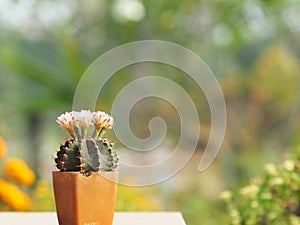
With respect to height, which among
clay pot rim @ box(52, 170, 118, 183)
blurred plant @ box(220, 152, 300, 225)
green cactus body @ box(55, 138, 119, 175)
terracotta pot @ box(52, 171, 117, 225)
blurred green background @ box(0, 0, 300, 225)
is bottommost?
terracotta pot @ box(52, 171, 117, 225)

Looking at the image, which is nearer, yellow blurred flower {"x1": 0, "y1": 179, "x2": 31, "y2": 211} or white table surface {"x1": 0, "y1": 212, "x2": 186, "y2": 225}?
white table surface {"x1": 0, "y1": 212, "x2": 186, "y2": 225}

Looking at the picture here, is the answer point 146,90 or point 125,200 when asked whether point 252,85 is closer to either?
point 146,90

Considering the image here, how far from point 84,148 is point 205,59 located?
600 centimetres

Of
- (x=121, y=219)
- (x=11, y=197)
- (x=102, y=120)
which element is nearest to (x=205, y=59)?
(x=11, y=197)

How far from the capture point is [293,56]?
8.07m

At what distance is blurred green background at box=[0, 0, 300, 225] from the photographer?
732 cm

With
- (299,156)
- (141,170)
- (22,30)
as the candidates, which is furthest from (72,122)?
(22,30)

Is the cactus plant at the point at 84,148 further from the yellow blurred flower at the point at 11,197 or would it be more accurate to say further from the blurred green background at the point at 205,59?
the blurred green background at the point at 205,59

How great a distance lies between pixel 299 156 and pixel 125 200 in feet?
4.00

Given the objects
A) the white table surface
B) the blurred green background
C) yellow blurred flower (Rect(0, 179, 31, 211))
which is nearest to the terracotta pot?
the white table surface

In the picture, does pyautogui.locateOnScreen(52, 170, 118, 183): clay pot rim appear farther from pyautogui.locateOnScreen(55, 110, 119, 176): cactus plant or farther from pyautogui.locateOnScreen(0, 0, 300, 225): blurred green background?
pyautogui.locateOnScreen(0, 0, 300, 225): blurred green background

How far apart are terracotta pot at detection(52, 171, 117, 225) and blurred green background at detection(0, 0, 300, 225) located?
4712 millimetres

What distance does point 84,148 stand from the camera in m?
1.93

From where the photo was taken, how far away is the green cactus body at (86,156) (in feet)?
6.34
